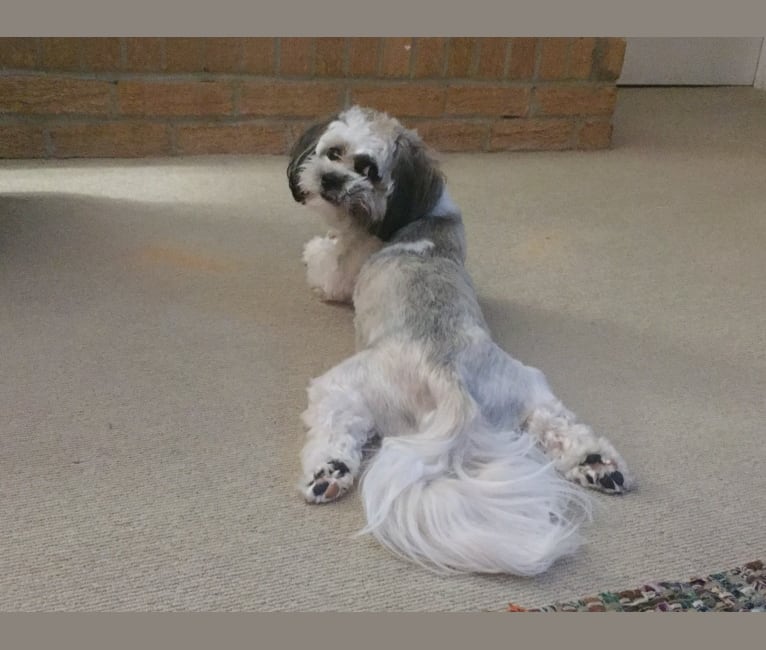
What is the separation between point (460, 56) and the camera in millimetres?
3068

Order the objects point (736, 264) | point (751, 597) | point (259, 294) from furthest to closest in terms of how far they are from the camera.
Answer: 1. point (736, 264)
2. point (259, 294)
3. point (751, 597)

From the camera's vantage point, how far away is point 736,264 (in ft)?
7.32

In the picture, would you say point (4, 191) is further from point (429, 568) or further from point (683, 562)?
point (683, 562)

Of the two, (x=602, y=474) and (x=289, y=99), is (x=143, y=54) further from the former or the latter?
(x=602, y=474)

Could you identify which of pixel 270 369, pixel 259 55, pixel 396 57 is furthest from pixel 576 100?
pixel 270 369

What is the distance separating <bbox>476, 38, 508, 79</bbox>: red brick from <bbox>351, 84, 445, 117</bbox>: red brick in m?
0.18

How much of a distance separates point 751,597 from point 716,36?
379 cm

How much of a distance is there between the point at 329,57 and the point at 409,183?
1.45 metres

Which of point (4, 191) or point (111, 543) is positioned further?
point (4, 191)

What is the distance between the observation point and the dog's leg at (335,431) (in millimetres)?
1260

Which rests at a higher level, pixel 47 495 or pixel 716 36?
pixel 716 36

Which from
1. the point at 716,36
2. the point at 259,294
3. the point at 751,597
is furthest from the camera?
the point at 716,36

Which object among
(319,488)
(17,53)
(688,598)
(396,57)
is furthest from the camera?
(396,57)

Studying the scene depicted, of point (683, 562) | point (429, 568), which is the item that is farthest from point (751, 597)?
point (429, 568)
